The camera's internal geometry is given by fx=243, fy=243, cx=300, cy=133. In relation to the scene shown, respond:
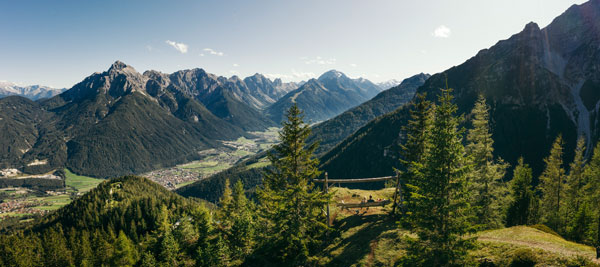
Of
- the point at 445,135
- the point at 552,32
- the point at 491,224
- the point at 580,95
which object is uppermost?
the point at 552,32

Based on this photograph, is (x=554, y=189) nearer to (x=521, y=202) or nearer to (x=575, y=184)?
(x=575, y=184)

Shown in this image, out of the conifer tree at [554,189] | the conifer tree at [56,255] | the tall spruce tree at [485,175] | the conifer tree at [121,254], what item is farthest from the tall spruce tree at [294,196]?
the conifer tree at [56,255]

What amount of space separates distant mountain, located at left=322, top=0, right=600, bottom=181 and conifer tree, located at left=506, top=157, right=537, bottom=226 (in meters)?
114

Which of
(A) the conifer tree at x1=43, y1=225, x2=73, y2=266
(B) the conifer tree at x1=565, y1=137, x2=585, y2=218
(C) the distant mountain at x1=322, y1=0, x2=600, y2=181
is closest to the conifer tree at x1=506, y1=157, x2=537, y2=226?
(B) the conifer tree at x1=565, y1=137, x2=585, y2=218

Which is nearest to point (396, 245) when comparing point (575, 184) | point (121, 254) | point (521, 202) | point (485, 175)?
point (485, 175)

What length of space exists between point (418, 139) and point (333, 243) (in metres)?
16.5

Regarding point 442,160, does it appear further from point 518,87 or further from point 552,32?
point 552,32

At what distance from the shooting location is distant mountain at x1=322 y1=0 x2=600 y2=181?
132375mm

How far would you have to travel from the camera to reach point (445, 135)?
56.2 feet

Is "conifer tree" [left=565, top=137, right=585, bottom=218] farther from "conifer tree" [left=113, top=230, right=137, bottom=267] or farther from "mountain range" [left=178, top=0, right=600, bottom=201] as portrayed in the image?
"mountain range" [left=178, top=0, right=600, bottom=201]

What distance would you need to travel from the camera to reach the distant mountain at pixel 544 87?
434 feet

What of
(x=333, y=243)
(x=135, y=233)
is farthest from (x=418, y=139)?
(x=135, y=233)

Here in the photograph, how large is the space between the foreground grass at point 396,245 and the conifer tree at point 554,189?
24801mm

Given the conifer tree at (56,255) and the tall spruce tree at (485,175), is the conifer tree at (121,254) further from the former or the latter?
the tall spruce tree at (485,175)
